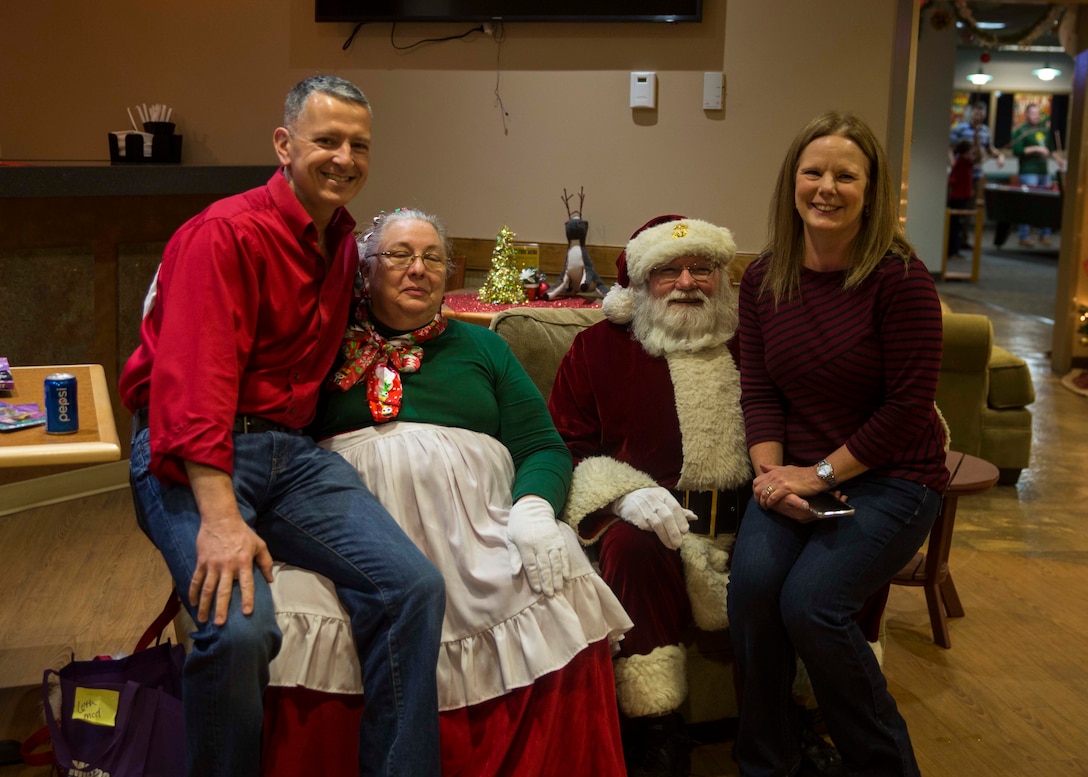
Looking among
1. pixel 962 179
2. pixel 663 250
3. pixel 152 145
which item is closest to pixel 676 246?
pixel 663 250

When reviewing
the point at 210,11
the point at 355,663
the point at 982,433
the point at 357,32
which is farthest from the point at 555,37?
the point at 355,663

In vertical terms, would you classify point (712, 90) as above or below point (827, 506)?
above

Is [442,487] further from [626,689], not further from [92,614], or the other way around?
[92,614]

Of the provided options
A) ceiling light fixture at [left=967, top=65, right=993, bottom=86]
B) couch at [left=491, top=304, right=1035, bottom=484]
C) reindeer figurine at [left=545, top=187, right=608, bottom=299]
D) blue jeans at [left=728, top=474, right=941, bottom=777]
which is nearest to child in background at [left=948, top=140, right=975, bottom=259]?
ceiling light fixture at [left=967, top=65, right=993, bottom=86]

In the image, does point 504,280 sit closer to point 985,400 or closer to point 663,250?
point 663,250

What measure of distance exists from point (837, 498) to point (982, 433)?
8.46 ft

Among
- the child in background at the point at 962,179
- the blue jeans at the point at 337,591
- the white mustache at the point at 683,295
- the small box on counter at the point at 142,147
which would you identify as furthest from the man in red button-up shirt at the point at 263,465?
the child in background at the point at 962,179

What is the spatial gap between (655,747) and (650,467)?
24.8 inches

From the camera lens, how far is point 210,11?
4.75 m

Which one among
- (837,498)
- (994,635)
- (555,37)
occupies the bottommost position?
(994,635)

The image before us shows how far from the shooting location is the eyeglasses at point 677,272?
262 centimetres

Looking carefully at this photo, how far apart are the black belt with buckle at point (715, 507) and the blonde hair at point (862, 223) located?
1.57 feet

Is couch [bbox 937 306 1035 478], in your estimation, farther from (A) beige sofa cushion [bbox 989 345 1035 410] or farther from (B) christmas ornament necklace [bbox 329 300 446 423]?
(B) christmas ornament necklace [bbox 329 300 446 423]

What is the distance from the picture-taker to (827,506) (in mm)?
2217
